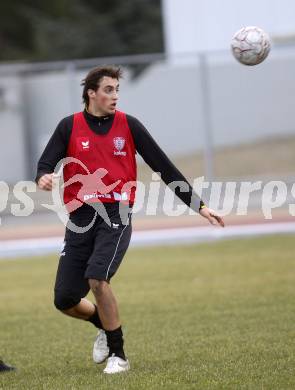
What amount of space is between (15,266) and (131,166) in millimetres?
8312

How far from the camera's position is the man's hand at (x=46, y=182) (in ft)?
21.2

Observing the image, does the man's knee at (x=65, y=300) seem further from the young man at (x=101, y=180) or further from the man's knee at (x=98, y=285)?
the man's knee at (x=98, y=285)

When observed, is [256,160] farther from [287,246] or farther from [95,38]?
[95,38]

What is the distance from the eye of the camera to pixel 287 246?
1486 centimetres

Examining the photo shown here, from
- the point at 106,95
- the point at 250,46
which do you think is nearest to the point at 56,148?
the point at 106,95

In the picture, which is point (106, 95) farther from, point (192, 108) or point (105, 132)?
point (192, 108)

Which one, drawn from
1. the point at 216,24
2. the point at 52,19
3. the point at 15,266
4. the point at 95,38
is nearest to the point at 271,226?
the point at 15,266

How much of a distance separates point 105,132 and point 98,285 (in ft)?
3.61

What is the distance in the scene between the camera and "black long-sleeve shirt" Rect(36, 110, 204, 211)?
6789 millimetres

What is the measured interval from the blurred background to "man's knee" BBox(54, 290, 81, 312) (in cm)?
986

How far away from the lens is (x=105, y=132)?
6781 millimetres

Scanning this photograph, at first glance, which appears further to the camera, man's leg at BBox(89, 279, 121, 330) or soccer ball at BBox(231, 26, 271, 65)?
soccer ball at BBox(231, 26, 271, 65)

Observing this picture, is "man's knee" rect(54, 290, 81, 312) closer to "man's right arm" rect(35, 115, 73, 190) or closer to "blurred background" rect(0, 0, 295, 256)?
"man's right arm" rect(35, 115, 73, 190)

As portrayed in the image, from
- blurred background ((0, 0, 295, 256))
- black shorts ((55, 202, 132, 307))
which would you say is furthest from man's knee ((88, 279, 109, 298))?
blurred background ((0, 0, 295, 256))
